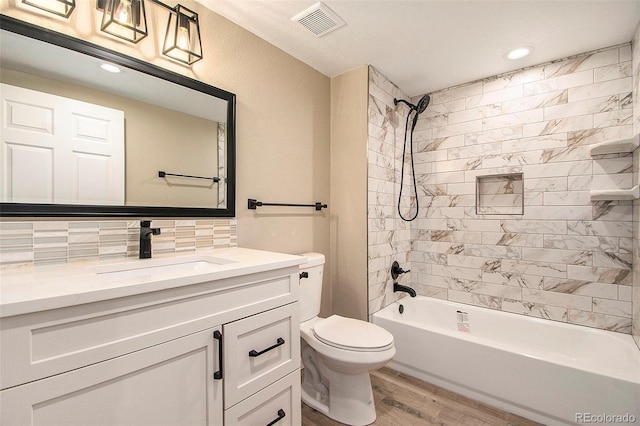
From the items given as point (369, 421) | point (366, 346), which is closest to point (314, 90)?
point (366, 346)

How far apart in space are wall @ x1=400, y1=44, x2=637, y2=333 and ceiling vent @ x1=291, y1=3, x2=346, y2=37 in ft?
4.53

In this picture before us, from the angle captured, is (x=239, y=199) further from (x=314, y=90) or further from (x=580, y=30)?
(x=580, y=30)

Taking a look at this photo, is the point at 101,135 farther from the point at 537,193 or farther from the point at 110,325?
the point at 537,193

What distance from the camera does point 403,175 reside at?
273cm

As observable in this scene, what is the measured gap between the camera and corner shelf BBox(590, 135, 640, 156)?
5.65 ft

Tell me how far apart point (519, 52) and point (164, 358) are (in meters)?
2.72

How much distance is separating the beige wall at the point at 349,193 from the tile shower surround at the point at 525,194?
82mm

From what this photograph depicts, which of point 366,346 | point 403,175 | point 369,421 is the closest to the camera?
point 366,346

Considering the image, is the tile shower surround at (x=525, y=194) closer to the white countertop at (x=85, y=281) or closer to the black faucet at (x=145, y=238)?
the white countertop at (x=85, y=281)

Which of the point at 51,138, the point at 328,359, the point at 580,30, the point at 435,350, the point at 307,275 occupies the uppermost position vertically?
the point at 580,30

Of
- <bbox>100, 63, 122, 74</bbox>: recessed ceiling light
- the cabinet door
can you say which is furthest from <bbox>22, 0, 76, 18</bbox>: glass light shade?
the cabinet door

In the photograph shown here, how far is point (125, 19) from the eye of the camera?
4.23ft

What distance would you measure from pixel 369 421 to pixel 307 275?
89cm

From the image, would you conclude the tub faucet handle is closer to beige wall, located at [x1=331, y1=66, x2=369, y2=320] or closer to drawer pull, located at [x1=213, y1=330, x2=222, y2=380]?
beige wall, located at [x1=331, y1=66, x2=369, y2=320]
